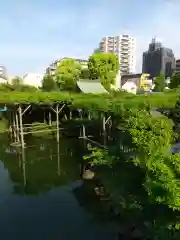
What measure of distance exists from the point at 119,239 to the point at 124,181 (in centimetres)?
222

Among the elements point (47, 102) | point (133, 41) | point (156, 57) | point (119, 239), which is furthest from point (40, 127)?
point (133, 41)

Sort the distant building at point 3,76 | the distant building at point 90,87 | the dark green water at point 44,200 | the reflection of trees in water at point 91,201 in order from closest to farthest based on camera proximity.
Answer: the dark green water at point 44,200 → the reflection of trees in water at point 91,201 → the distant building at point 90,87 → the distant building at point 3,76

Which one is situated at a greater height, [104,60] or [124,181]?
[104,60]

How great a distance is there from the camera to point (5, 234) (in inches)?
305

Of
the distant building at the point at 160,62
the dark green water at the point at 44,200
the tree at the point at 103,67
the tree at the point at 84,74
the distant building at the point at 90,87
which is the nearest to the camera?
the dark green water at the point at 44,200

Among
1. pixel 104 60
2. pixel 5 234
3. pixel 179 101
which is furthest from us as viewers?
pixel 104 60

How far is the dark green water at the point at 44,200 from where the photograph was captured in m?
7.80

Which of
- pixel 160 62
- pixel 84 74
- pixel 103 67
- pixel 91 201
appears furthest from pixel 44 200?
pixel 160 62

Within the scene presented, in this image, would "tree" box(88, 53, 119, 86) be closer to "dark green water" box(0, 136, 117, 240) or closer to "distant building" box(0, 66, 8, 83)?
"dark green water" box(0, 136, 117, 240)

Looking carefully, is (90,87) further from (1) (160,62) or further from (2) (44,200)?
(1) (160,62)

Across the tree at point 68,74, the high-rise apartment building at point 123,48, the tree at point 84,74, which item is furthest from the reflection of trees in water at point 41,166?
the high-rise apartment building at point 123,48

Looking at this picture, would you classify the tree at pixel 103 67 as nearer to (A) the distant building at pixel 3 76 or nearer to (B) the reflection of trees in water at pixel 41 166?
(B) the reflection of trees in water at pixel 41 166

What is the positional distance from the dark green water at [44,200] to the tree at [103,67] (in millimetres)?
23415

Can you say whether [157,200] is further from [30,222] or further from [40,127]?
[40,127]
